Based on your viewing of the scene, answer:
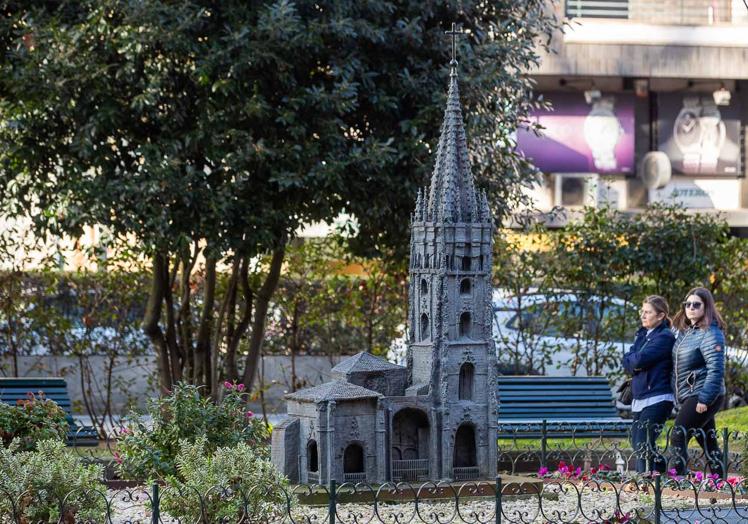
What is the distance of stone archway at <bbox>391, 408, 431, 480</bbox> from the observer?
12.5 meters

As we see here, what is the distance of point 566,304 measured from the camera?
1997 centimetres

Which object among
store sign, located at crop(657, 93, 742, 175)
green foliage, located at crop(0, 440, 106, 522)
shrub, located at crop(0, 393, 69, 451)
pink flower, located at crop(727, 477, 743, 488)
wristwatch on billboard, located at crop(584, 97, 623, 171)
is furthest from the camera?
store sign, located at crop(657, 93, 742, 175)

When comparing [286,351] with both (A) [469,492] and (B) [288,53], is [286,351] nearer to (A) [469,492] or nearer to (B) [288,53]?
(B) [288,53]

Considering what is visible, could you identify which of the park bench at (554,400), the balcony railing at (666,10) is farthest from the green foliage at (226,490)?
the balcony railing at (666,10)

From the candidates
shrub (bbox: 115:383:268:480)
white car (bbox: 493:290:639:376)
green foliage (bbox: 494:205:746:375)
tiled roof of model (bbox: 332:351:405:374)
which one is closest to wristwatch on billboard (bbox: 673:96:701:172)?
green foliage (bbox: 494:205:746:375)

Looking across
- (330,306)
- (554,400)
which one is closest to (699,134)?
(330,306)

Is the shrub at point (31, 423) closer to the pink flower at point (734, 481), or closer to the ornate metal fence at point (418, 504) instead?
the ornate metal fence at point (418, 504)

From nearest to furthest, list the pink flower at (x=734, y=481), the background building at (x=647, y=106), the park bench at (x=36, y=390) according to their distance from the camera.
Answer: the pink flower at (x=734, y=481) < the park bench at (x=36, y=390) < the background building at (x=647, y=106)

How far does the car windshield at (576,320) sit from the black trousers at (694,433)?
683cm

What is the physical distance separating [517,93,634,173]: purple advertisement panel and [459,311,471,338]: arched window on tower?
68.1ft

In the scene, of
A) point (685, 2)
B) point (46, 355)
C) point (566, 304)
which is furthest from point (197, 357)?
point (685, 2)

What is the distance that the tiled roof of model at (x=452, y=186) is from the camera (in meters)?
12.5

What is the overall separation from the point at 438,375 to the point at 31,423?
373 cm

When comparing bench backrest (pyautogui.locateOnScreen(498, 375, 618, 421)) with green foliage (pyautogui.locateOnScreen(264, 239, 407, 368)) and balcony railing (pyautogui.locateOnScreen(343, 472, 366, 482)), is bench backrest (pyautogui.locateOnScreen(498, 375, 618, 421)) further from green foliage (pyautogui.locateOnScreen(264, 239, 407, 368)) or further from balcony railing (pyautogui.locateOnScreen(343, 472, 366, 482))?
balcony railing (pyautogui.locateOnScreen(343, 472, 366, 482))
